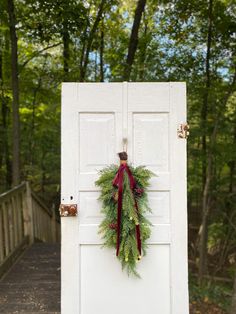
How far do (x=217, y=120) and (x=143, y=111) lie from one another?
3283 mm

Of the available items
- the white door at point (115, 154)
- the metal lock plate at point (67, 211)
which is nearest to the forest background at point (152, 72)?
the white door at point (115, 154)

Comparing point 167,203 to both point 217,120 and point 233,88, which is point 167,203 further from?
point 233,88

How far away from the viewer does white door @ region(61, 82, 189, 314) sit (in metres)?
2.76

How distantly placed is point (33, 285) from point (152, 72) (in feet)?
14.1

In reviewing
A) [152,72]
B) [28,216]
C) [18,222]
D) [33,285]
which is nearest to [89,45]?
[152,72]

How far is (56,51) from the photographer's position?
9.20 meters

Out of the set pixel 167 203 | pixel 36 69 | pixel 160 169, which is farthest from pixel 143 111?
pixel 36 69

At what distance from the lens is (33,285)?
3.93m

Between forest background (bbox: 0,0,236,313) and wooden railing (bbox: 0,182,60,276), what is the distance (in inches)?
15.9

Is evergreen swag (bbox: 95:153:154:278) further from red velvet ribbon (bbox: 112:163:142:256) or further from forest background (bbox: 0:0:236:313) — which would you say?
forest background (bbox: 0:0:236:313)

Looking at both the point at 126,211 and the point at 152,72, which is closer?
the point at 126,211

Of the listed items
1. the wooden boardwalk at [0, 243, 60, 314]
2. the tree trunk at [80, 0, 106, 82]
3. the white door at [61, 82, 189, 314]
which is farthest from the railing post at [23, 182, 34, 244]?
the white door at [61, 82, 189, 314]

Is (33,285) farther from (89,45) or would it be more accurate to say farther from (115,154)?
(89,45)

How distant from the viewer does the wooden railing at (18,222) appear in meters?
4.43
